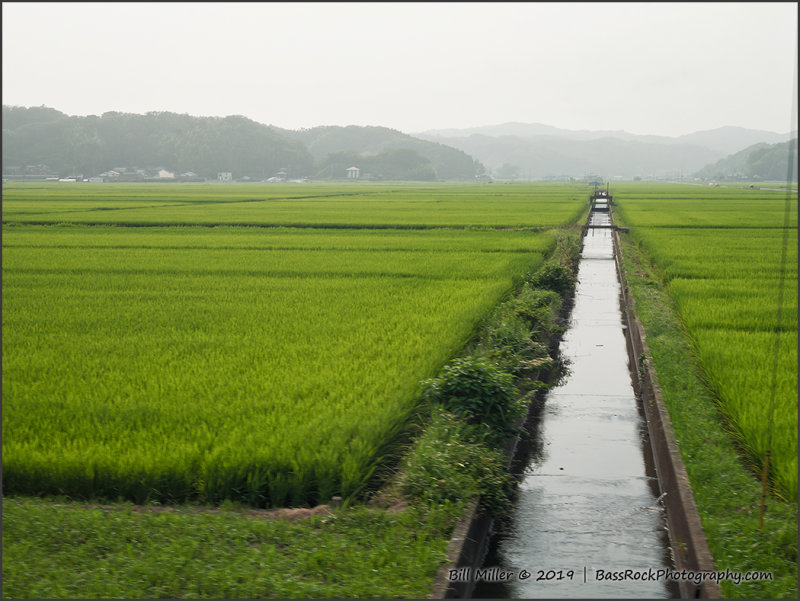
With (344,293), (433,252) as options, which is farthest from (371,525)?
(433,252)

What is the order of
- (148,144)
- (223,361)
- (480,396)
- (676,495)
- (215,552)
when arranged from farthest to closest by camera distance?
(148,144) → (223,361) → (480,396) → (676,495) → (215,552)

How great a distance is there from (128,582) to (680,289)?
1063cm

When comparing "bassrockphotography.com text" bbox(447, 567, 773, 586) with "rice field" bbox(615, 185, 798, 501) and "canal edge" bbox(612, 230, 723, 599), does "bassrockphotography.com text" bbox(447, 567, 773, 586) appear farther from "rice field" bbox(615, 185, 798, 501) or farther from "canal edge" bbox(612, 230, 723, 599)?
"rice field" bbox(615, 185, 798, 501)

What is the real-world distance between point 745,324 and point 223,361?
6202mm

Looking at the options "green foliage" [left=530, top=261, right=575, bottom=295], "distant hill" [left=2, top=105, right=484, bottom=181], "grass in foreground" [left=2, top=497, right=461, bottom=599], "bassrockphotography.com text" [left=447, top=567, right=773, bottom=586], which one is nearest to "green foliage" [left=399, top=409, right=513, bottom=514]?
"grass in foreground" [left=2, top=497, right=461, bottom=599]

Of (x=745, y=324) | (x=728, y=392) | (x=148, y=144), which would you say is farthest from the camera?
(x=148, y=144)

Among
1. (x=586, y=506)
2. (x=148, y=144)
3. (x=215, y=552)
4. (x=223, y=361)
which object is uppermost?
(x=148, y=144)

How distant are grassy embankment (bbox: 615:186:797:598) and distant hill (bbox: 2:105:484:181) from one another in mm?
124392

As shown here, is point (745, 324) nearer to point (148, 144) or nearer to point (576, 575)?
point (576, 575)

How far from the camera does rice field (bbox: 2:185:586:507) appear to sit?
4922 millimetres

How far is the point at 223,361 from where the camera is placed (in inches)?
298

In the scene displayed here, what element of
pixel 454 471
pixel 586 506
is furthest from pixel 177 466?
pixel 586 506

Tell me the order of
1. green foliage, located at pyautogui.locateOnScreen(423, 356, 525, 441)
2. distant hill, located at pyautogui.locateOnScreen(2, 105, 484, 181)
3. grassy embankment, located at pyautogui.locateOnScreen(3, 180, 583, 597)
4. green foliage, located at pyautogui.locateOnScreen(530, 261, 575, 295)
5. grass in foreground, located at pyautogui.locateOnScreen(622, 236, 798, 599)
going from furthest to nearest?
1. distant hill, located at pyautogui.locateOnScreen(2, 105, 484, 181)
2. green foliage, located at pyautogui.locateOnScreen(530, 261, 575, 295)
3. green foliage, located at pyautogui.locateOnScreen(423, 356, 525, 441)
4. grass in foreground, located at pyautogui.locateOnScreen(622, 236, 798, 599)
5. grassy embankment, located at pyautogui.locateOnScreen(3, 180, 583, 597)

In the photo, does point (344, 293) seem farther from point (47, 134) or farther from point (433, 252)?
point (47, 134)
